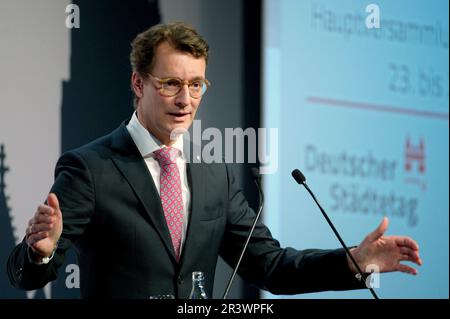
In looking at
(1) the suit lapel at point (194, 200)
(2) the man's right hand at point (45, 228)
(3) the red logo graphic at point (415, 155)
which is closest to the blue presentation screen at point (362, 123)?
(3) the red logo graphic at point (415, 155)

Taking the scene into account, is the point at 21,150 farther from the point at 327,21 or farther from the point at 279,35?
the point at 327,21

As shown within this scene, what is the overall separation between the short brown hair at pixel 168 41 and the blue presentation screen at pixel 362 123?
1.34 meters

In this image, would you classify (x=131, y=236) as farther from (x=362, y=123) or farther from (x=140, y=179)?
(x=362, y=123)

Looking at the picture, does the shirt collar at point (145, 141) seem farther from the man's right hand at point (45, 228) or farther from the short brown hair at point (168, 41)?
the man's right hand at point (45, 228)

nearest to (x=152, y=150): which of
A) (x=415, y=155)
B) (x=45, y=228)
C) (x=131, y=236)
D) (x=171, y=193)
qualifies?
(x=171, y=193)

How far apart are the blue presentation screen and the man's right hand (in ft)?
6.30

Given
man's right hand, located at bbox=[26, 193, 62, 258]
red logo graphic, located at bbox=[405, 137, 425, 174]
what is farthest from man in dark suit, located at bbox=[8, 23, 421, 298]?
red logo graphic, located at bbox=[405, 137, 425, 174]

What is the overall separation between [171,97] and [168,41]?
221 millimetres

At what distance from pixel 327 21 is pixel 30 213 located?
1.90 meters

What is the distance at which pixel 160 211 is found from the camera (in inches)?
122

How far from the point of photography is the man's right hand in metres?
2.59

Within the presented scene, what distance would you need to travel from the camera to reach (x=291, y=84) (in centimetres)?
457

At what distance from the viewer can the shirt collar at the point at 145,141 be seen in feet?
10.6
